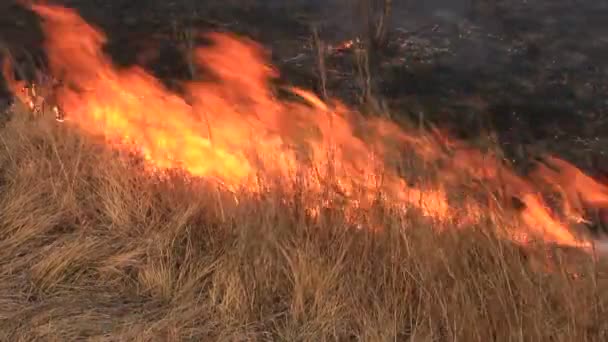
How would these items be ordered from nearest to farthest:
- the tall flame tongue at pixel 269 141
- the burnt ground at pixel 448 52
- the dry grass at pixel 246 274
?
the dry grass at pixel 246 274, the tall flame tongue at pixel 269 141, the burnt ground at pixel 448 52

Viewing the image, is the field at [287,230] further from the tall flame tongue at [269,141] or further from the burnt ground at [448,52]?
the burnt ground at [448,52]

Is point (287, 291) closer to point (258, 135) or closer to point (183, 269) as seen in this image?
point (183, 269)

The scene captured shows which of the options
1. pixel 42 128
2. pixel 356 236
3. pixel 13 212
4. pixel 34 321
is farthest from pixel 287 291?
pixel 42 128

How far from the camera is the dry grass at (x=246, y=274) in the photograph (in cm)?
327

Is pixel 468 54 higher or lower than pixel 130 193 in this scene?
lower

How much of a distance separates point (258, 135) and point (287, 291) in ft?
3.95

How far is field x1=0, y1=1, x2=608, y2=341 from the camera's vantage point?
3.37 m

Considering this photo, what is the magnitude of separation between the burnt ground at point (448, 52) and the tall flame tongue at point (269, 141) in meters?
0.43

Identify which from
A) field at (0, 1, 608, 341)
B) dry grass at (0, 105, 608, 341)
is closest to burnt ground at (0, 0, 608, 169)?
field at (0, 1, 608, 341)

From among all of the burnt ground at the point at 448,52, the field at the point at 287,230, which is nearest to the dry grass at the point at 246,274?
the field at the point at 287,230

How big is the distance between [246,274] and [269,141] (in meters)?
0.97

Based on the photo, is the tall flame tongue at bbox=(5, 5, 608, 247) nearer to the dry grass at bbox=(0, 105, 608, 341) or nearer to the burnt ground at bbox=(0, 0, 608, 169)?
the dry grass at bbox=(0, 105, 608, 341)

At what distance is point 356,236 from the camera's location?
12.7ft

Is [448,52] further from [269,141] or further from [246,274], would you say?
[246,274]
